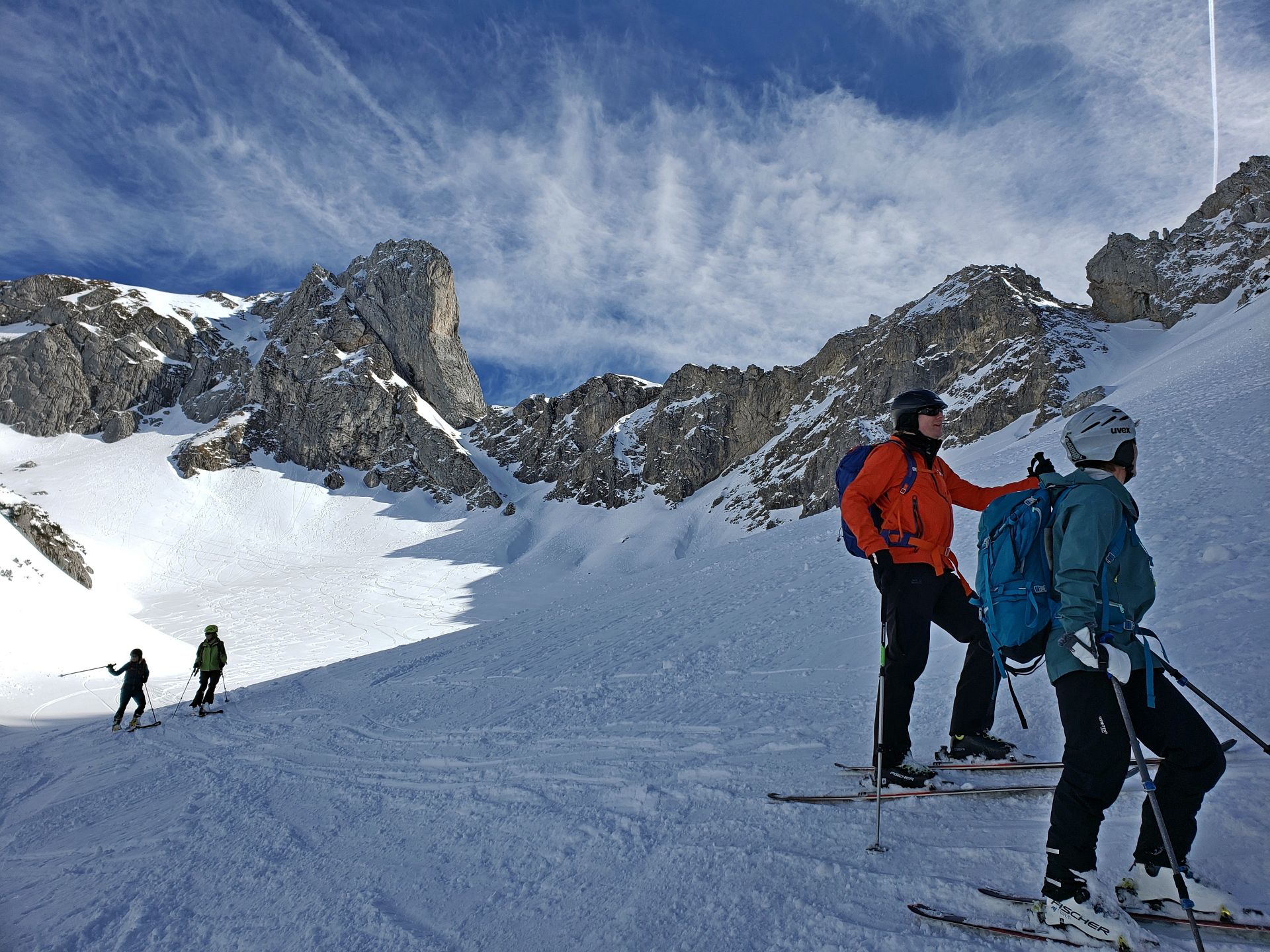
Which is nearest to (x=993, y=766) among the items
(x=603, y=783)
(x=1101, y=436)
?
(x=1101, y=436)

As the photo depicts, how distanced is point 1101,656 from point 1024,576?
0.44 meters

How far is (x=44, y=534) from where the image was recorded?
105ft

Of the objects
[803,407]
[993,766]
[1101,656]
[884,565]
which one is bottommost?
[993,766]

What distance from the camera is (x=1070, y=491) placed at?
2.70 meters

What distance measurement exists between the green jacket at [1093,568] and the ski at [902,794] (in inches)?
50.6

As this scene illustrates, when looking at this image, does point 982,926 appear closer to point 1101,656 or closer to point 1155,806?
point 1155,806

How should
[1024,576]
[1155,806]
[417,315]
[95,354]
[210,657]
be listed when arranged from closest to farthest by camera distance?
[1155,806], [1024,576], [210,657], [95,354], [417,315]

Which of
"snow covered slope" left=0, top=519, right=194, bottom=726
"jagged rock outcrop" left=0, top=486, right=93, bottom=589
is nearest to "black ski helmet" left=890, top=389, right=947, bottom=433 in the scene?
"snow covered slope" left=0, top=519, right=194, bottom=726

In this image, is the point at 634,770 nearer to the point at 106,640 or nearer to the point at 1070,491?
the point at 1070,491

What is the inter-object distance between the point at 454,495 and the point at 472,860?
82.3 m

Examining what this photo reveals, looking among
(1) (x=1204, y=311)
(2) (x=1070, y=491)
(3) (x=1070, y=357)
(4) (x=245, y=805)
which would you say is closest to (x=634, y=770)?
(4) (x=245, y=805)

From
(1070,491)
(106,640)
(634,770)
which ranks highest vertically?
(106,640)

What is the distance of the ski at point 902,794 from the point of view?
3.55 m

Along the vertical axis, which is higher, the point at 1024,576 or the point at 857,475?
the point at 857,475
